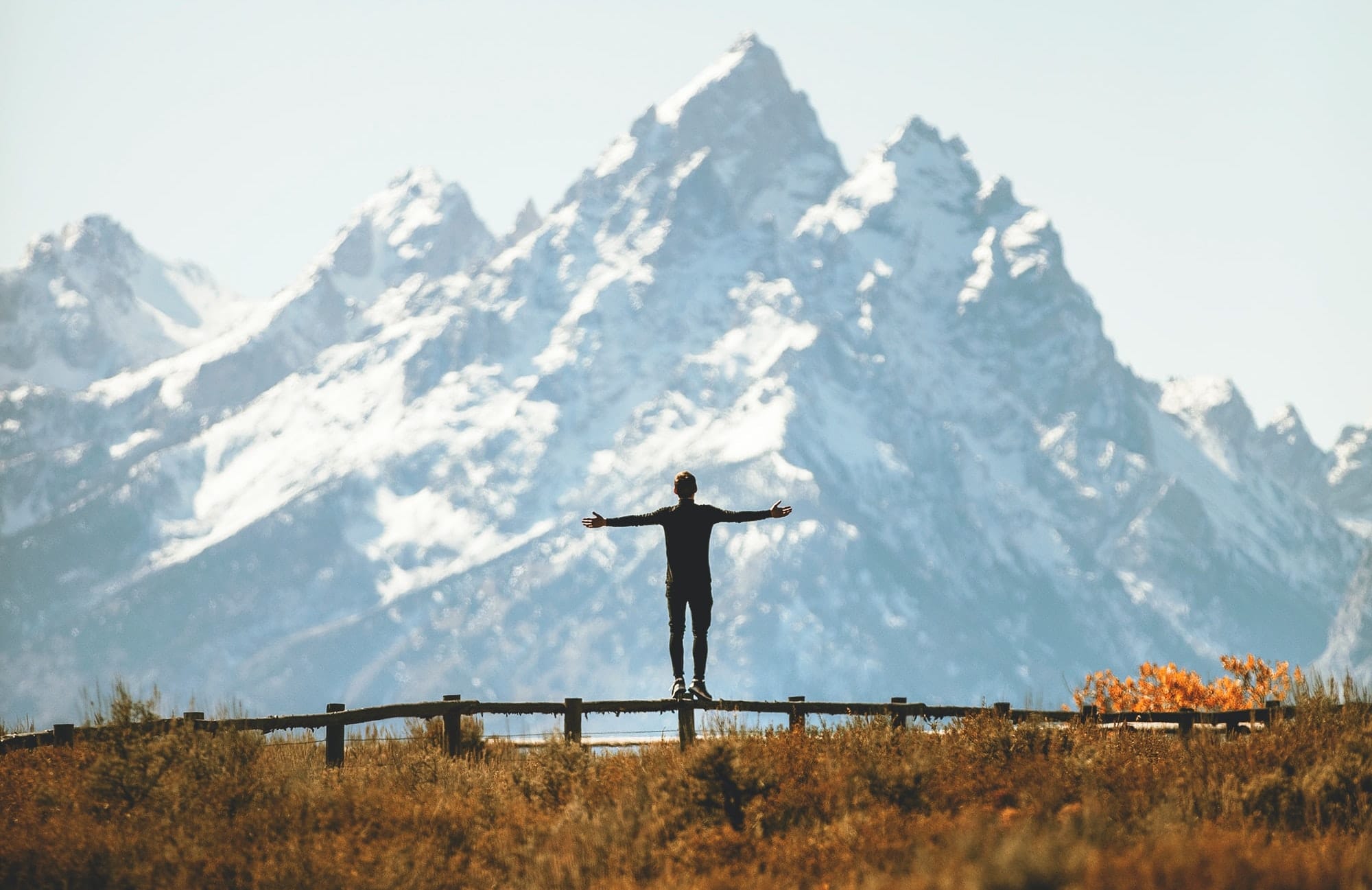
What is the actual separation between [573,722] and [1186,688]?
11678 mm

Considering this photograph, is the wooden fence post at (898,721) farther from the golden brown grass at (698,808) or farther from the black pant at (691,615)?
the black pant at (691,615)

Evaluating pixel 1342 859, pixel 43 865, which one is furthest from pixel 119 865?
pixel 1342 859

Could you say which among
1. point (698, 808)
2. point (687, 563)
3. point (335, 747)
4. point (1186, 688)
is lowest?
point (698, 808)

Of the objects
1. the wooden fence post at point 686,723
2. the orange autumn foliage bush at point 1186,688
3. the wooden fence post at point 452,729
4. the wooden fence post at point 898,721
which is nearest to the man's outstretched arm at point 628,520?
the wooden fence post at point 686,723

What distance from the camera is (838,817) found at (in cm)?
1290

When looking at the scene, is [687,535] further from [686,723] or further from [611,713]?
[611,713]

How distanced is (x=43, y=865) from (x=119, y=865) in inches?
24.4

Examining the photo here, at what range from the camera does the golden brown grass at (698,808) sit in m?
11.8

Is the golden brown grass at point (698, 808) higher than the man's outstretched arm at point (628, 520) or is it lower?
lower

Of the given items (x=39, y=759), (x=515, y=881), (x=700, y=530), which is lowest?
(x=515, y=881)

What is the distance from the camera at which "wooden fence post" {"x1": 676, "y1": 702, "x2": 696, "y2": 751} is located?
607 inches

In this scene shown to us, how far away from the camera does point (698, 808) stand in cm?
1303

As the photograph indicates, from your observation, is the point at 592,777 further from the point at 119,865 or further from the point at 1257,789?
the point at 1257,789

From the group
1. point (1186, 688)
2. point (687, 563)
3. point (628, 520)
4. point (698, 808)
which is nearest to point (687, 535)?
point (687, 563)
